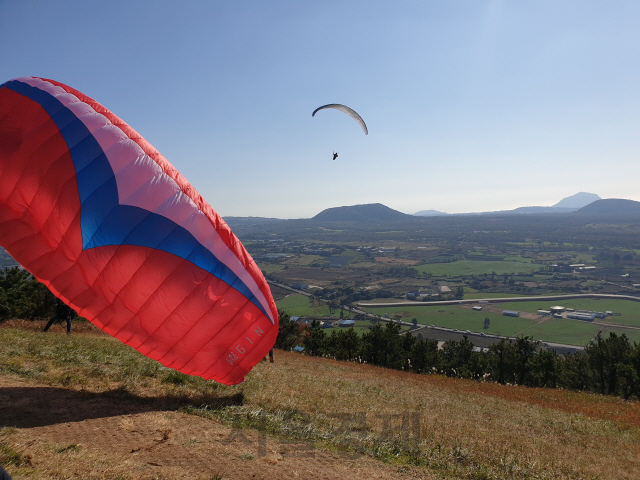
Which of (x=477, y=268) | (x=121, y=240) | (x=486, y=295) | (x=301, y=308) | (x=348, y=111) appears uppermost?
(x=348, y=111)

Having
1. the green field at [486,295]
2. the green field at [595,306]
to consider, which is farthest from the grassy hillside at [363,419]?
the green field at [486,295]

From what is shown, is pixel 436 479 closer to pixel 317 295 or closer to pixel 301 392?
pixel 301 392

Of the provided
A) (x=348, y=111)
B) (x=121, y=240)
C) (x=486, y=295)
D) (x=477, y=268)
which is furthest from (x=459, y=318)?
(x=121, y=240)

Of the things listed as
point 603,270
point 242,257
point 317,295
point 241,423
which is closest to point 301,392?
point 241,423

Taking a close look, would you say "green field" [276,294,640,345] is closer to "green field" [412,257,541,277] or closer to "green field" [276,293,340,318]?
"green field" [276,293,340,318]

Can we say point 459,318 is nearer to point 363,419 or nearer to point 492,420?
point 492,420
